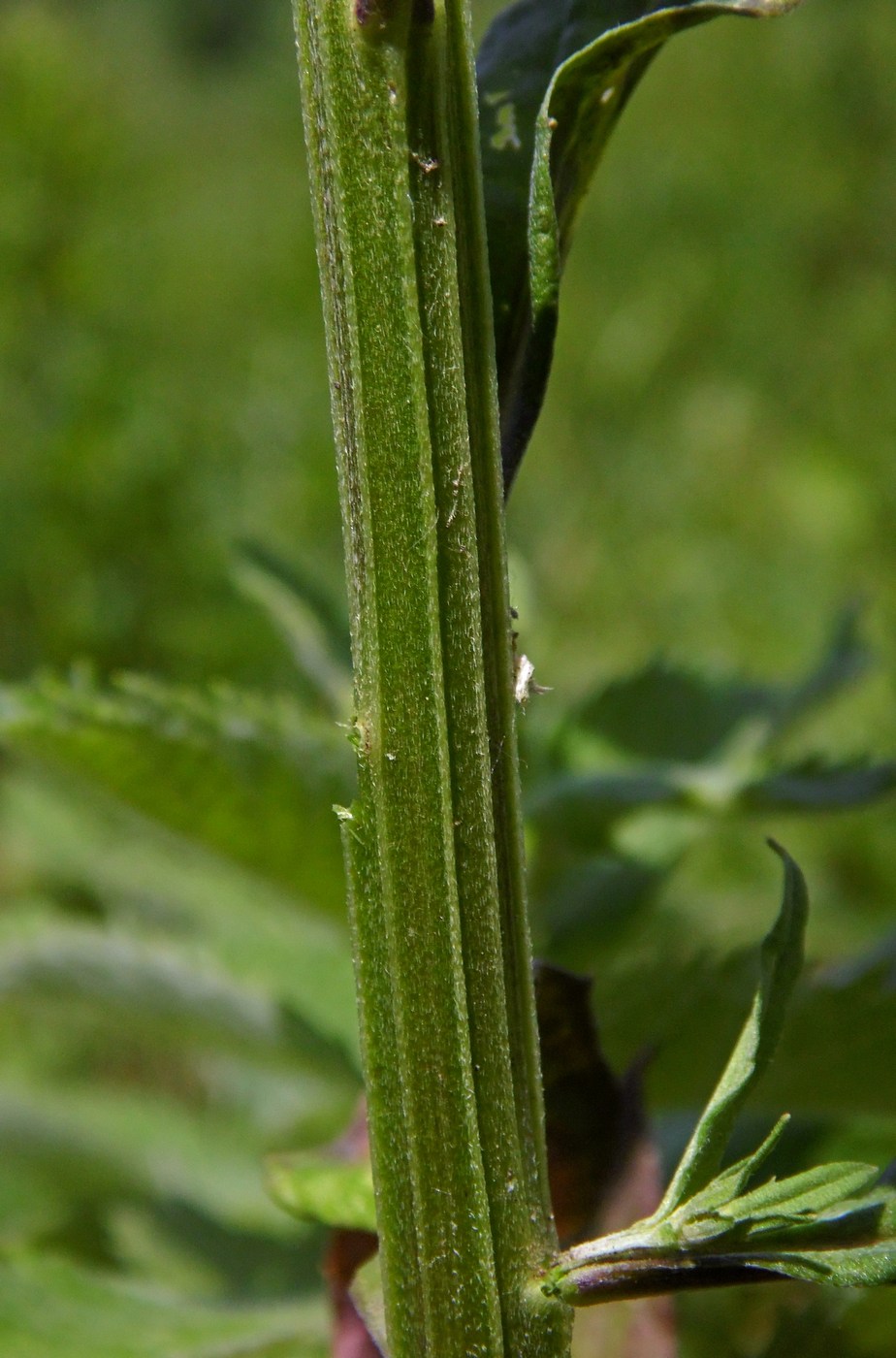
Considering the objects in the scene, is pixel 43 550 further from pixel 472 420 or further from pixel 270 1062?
pixel 472 420

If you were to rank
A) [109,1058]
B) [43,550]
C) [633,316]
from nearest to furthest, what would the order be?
[43,550] → [109,1058] → [633,316]

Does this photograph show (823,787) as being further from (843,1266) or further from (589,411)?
(589,411)

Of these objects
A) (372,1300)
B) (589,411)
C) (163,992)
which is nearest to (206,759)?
(163,992)

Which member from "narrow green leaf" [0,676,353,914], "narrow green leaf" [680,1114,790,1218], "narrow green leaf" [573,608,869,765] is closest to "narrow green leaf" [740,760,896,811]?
"narrow green leaf" [573,608,869,765]

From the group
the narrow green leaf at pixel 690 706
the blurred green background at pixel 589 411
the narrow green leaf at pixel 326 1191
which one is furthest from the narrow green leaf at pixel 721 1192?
the narrow green leaf at pixel 690 706

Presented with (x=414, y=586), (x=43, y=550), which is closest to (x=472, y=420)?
(x=414, y=586)

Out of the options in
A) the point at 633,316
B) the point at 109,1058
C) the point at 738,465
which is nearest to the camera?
the point at 109,1058
